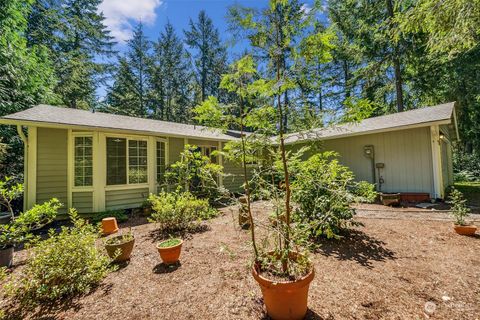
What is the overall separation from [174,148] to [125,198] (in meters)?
2.54

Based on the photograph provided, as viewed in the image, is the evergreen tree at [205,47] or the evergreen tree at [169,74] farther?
the evergreen tree at [169,74]

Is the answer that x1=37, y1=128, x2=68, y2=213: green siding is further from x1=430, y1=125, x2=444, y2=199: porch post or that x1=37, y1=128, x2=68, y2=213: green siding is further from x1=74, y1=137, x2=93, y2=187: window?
x1=430, y1=125, x2=444, y2=199: porch post

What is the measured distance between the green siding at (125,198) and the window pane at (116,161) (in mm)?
340

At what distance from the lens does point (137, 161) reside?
7395 mm

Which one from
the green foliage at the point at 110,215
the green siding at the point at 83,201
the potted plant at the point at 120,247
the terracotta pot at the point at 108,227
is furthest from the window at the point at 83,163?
the potted plant at the point at 120,247

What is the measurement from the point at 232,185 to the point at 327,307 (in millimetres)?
8336

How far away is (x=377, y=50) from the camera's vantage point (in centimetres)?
1490

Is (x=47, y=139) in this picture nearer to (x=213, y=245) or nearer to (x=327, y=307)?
(x=213, y=245)

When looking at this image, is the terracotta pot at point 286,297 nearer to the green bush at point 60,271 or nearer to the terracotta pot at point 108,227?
the green bush at point 60,271

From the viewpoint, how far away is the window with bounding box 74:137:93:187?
21.3 ft

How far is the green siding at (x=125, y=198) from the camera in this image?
6.76 metres

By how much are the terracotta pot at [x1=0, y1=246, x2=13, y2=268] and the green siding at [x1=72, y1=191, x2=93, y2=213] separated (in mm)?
2868

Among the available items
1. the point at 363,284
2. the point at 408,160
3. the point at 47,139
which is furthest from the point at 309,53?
the point at 408,160

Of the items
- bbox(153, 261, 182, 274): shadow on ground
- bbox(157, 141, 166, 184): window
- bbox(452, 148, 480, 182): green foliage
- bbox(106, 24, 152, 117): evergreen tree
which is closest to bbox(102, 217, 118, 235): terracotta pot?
bbox(153, 261, 182, 274): shadow on ground
